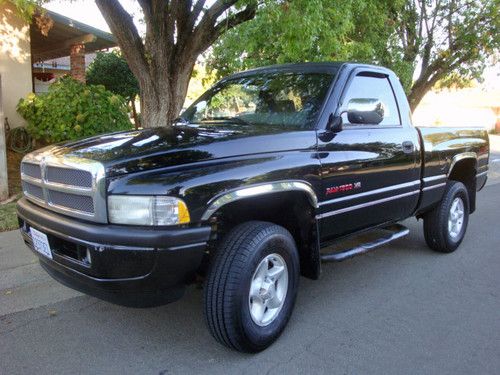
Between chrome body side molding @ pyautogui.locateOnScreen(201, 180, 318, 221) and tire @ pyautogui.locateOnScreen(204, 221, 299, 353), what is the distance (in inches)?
9.8

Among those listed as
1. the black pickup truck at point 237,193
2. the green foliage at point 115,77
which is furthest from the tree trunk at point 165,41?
the green foliage at point 115,77

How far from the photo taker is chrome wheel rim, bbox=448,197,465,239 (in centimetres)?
551

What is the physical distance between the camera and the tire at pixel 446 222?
529 cm

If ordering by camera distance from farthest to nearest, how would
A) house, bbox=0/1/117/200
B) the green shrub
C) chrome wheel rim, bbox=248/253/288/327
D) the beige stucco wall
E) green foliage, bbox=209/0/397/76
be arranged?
1. the beige stucco wall
2. house, bbox=0/1/117/200
3. the green shrub
4. green foliage, bbox=209/0/397/76
5. chrome wheel rim, bbox=248/253/288/327

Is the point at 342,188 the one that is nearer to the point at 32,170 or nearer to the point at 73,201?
the point at 73,201

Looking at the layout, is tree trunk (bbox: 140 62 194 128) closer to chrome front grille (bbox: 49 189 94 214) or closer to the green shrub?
the green shrub

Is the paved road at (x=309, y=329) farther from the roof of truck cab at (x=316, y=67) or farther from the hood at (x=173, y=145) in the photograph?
Answer: the roof of truck cab at (x=316, y=67)

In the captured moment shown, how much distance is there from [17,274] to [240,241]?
2721mm

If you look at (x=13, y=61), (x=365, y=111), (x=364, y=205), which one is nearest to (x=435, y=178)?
(x=364, y=205)

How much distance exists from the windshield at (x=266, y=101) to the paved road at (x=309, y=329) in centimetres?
149

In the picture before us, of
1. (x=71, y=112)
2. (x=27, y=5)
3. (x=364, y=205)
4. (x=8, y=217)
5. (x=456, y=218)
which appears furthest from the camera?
(x=71, y=112)

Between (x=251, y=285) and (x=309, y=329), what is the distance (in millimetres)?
771

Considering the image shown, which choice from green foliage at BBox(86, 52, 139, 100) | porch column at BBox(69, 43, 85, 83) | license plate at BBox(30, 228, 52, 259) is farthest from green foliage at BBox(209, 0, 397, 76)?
green foliage at BBox(86, 52, 139, 100)

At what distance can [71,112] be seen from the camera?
9.40 metres
